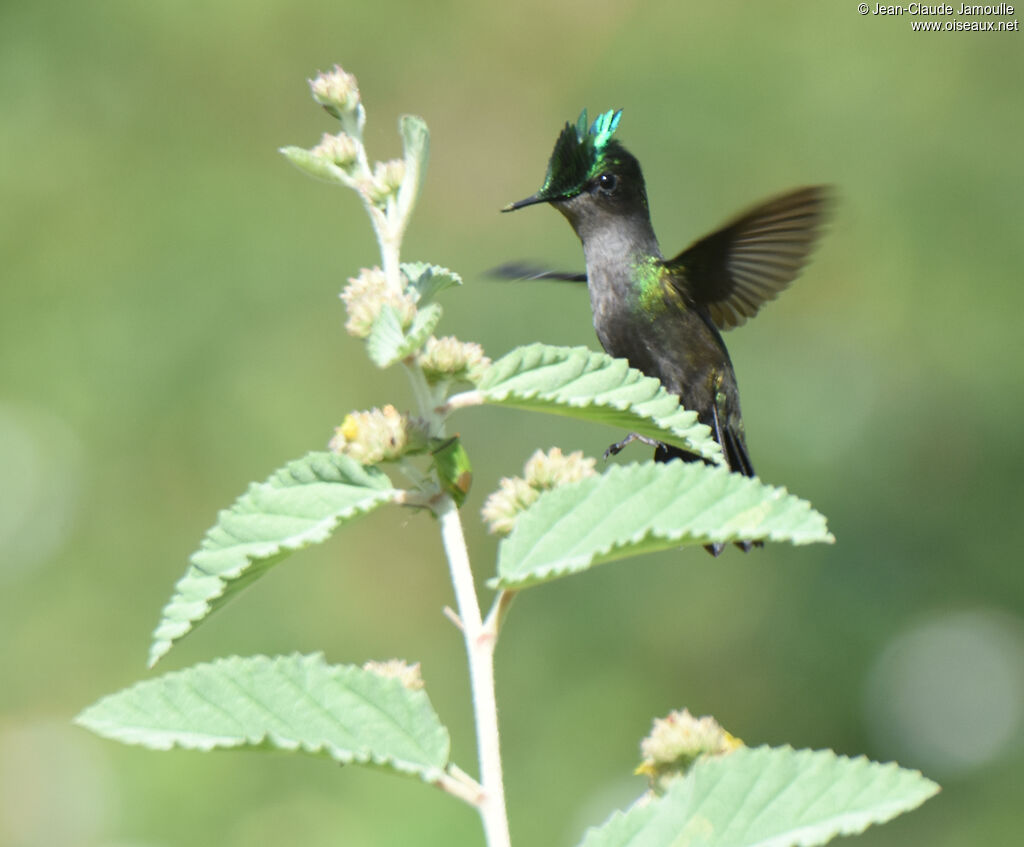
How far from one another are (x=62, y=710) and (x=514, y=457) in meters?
1.61

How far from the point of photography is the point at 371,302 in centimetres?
98

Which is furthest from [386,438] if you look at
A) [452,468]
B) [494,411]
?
[494,411]

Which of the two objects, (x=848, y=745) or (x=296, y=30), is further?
(x=296, y=30)

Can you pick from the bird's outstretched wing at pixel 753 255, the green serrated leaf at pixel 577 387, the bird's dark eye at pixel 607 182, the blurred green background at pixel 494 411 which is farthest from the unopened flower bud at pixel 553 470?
the blurred green background at pixel 494 411

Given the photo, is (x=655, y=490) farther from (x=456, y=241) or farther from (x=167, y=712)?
(x=456, y=241)

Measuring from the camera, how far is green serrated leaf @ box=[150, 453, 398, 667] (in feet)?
2.91

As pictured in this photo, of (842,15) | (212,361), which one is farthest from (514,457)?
(842,15)

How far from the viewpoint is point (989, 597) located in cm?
381

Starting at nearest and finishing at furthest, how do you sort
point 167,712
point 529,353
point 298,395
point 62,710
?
point 167,712 < point 529,353 < point 62,710 < point 298,395

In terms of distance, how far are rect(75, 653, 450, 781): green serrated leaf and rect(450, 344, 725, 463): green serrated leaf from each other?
0.24m

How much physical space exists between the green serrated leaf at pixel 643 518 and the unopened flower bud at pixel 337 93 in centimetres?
39

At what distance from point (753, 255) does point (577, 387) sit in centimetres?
99

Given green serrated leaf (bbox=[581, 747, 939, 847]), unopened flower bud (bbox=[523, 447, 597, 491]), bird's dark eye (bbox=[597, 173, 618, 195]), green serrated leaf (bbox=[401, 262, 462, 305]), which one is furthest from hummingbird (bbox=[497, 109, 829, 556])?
green serrated leaf (bbox=[581, 747, 939, 847])

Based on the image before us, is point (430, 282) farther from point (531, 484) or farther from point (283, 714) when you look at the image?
point (283, 714)
